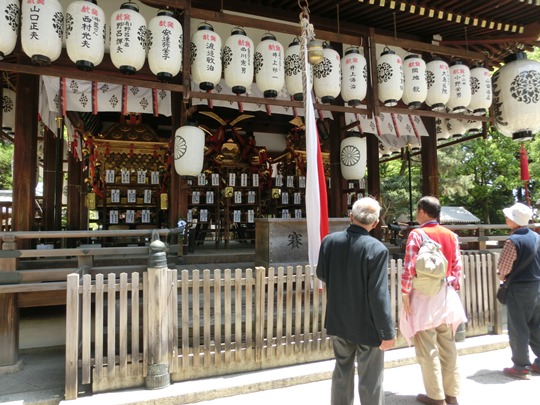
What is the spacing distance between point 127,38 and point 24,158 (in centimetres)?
243

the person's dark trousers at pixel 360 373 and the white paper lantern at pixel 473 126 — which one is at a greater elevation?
the white paper lantern at pixel 473 126

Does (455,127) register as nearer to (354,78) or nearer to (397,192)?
(354,78)

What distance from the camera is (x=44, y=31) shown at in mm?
4301

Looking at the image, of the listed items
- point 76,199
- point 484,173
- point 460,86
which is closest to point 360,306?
point 460,86

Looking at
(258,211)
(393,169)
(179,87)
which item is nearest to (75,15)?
(179,87)

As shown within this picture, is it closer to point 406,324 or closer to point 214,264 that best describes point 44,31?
point 214,264

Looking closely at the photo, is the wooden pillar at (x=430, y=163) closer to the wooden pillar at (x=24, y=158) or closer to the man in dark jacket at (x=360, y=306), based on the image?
the man in dark jacket at (x=360, y=306)

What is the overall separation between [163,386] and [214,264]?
3050mm

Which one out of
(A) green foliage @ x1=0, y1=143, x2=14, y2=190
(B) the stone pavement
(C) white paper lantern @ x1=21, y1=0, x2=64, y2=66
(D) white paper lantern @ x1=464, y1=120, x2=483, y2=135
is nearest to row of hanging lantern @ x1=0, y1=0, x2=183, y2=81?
(C) white paper lantern @ x1=21, y1=0, x2=64, y2=66

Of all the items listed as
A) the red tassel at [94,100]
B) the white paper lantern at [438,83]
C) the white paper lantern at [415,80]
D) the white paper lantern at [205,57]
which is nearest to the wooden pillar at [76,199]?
the red tassel at [94,100]

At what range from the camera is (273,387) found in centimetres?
392

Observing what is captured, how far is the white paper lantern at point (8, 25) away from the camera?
166 inches

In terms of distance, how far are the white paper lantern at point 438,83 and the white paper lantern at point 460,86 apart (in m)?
0.20

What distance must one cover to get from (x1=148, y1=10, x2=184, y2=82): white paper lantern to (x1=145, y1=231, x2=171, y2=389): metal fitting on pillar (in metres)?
2.52
